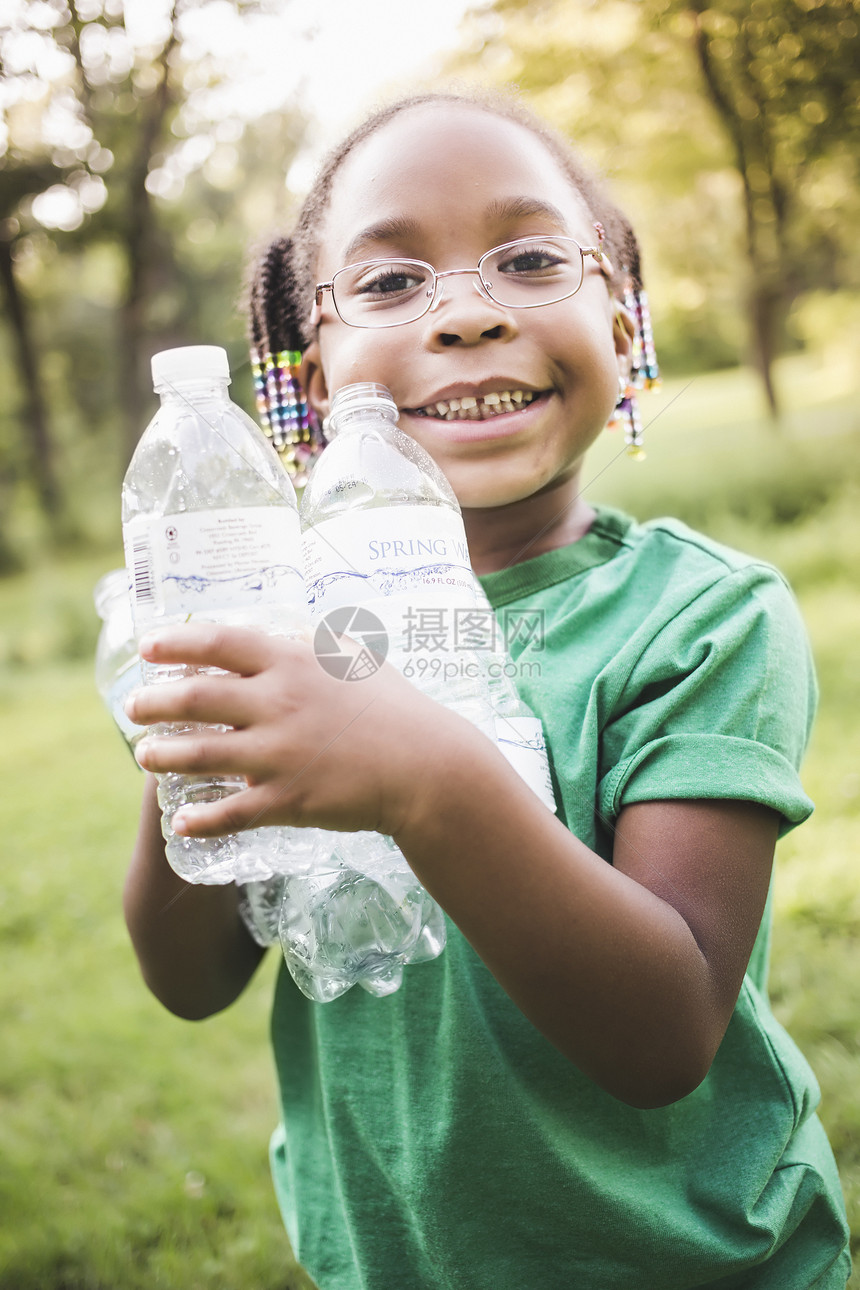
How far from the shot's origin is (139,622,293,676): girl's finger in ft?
2.84

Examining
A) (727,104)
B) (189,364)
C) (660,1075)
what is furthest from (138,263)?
(660,1075)

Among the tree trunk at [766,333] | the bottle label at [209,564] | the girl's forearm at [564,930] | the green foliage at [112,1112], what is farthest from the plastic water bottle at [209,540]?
the tree trunk at [766,333]

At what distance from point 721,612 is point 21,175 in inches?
290

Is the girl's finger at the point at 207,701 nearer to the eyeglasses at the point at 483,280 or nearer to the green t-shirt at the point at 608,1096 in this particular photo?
the green t-shirt at the point at 608,1096

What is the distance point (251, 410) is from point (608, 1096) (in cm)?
597

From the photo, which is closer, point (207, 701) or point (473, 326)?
point (207, 701)

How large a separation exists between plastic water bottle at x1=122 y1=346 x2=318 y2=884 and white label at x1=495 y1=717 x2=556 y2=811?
0.92 ft

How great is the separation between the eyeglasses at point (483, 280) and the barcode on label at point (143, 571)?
61 cm

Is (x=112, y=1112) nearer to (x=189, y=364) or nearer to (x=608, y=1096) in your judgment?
(x=608, y=1096)

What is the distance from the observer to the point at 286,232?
6.20 feet

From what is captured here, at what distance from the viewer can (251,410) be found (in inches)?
260

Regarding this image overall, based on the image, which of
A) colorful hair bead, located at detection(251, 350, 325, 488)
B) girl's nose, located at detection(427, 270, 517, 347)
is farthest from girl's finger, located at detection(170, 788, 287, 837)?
colorful hair bead, located at detection(251, 350, 325, 488)

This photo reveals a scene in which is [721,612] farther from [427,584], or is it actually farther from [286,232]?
[286,232]

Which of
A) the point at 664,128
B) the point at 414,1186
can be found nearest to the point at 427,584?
the point at 414,1186
